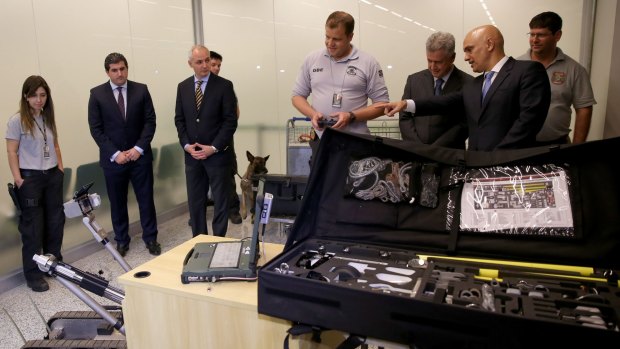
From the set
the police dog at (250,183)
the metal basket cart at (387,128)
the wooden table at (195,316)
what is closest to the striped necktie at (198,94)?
the police dog at (250,183)

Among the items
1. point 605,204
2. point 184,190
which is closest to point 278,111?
point 184,190

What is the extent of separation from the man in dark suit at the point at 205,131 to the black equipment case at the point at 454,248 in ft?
6.93

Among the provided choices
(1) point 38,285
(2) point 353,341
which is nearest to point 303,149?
(1) point 38,285

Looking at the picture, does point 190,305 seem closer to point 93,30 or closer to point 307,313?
point 307,313

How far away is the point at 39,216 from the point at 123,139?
87 cm

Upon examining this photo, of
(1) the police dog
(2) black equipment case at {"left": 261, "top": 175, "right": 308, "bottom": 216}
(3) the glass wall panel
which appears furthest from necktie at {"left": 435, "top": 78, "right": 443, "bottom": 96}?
(3) the glass wall panel

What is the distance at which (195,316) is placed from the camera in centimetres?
169

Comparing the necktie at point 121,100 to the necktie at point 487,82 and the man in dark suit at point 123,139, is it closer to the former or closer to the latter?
the man in dark suit at point 123,139

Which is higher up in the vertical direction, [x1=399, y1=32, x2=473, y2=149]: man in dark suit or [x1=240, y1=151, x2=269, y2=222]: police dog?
[x1=399, y1=32, x2=473, y2=149]: man in dark suit

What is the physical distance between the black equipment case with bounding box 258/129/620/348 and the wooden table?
0.16 metres

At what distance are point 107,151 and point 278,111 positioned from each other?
7.43ft

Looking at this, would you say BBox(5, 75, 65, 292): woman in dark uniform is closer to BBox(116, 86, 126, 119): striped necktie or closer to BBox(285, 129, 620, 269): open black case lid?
BBox(116, 86, 126, 119): striped necktie

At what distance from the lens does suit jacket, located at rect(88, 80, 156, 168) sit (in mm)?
3820

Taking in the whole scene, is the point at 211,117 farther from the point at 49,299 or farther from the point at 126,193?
the point at 49,299
